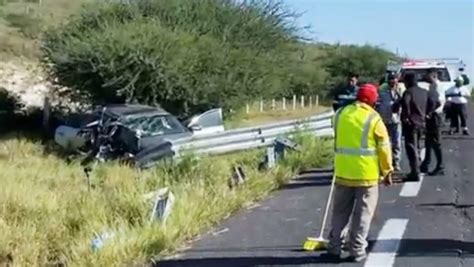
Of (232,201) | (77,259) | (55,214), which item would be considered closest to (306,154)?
(232,201)

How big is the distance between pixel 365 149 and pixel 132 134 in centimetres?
1288

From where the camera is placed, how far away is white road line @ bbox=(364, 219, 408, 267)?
9.81m

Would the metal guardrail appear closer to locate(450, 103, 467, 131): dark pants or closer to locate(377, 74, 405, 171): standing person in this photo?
locate(377, 74, 405, 171): standing person

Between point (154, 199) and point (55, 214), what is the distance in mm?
1560

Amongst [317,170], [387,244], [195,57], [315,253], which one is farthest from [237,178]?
[195,57]

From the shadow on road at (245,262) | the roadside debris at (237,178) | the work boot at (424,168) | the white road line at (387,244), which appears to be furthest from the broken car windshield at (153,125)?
the shadow on road at (245,262)

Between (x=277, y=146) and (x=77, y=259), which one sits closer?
(x=77, y=259)

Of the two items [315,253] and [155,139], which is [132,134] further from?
[315,253]

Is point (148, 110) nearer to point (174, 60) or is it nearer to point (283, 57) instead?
point (174, 60)

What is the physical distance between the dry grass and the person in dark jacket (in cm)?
203

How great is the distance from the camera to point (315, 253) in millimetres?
10320

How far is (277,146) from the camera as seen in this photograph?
18.5 meters

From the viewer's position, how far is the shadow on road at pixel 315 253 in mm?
9977

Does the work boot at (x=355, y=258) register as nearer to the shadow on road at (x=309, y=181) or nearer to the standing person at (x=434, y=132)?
the shadow on road at (x=309, y=181)
